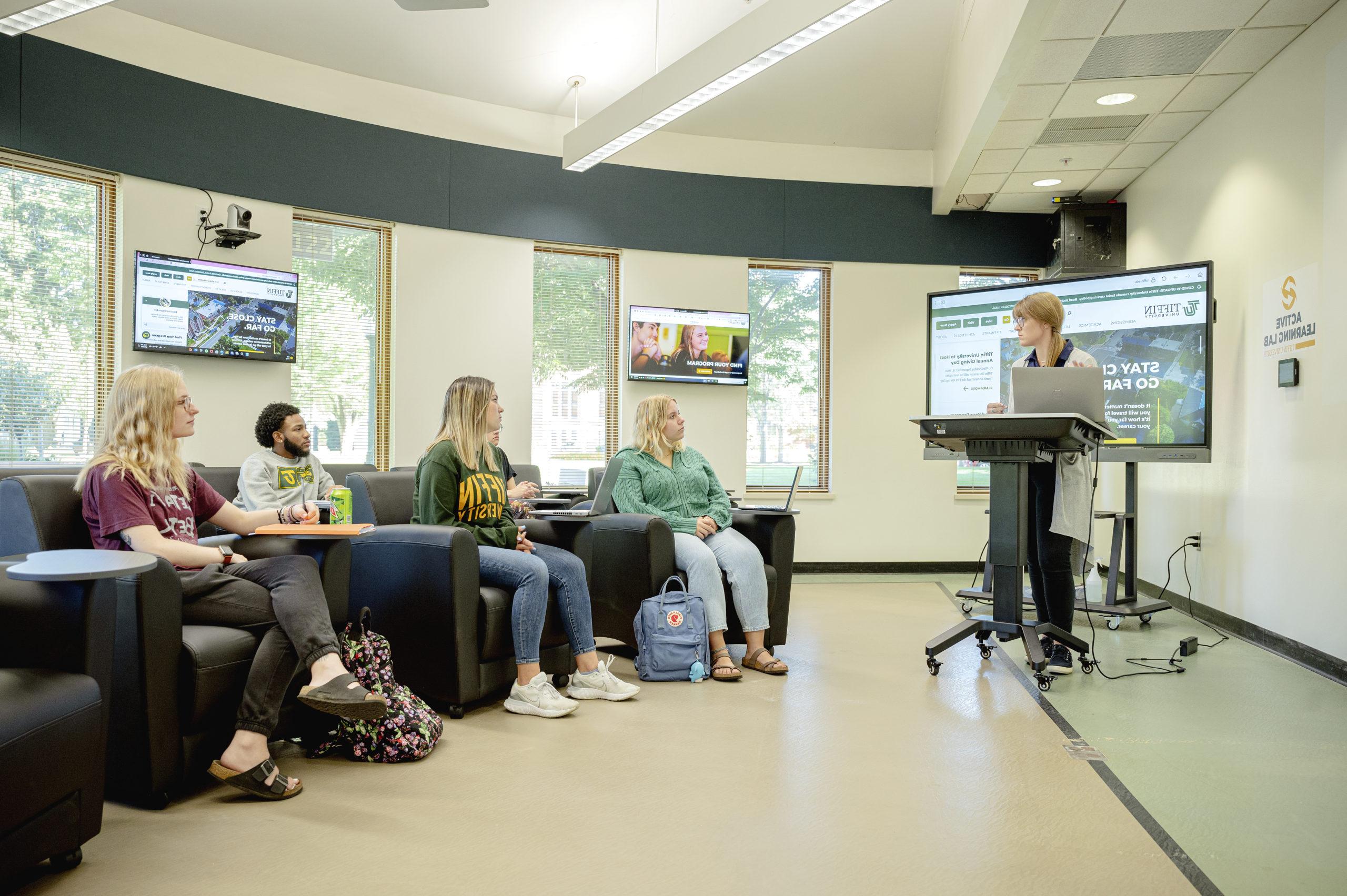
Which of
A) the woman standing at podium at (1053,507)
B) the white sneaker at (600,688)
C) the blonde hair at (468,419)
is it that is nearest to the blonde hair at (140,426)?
the blonde hair at (468,419)

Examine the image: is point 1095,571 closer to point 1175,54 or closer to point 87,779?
point 1175,54

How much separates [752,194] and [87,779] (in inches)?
259

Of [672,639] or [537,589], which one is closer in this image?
[537,589]

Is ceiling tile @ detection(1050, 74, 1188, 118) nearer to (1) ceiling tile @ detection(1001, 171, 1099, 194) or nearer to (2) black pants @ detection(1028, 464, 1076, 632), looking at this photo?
(1) ceiling tile @ detection(1001, 171, 1099, 194)

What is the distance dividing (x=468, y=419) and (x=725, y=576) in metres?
1.35

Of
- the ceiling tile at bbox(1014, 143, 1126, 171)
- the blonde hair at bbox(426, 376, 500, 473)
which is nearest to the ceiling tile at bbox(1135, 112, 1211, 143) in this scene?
the ceiling tile at bbox(1014, 143, 1126, 171)

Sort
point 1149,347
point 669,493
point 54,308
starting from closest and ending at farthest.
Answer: point 669,493 → point 54,308 → point 1149,347

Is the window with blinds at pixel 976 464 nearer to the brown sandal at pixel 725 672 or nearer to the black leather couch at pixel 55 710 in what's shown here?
the brown sandal at pixel 725 672

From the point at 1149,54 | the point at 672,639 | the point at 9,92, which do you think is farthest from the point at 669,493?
the point at 9,92

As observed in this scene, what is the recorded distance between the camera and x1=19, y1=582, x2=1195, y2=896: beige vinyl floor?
6.17 ft

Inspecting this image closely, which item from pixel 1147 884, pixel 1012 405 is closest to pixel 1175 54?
pixel 1012 405

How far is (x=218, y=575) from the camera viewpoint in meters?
2.43

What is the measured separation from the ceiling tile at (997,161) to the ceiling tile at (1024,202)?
69cm

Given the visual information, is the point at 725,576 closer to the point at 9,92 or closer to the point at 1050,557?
the point at 1050,557
